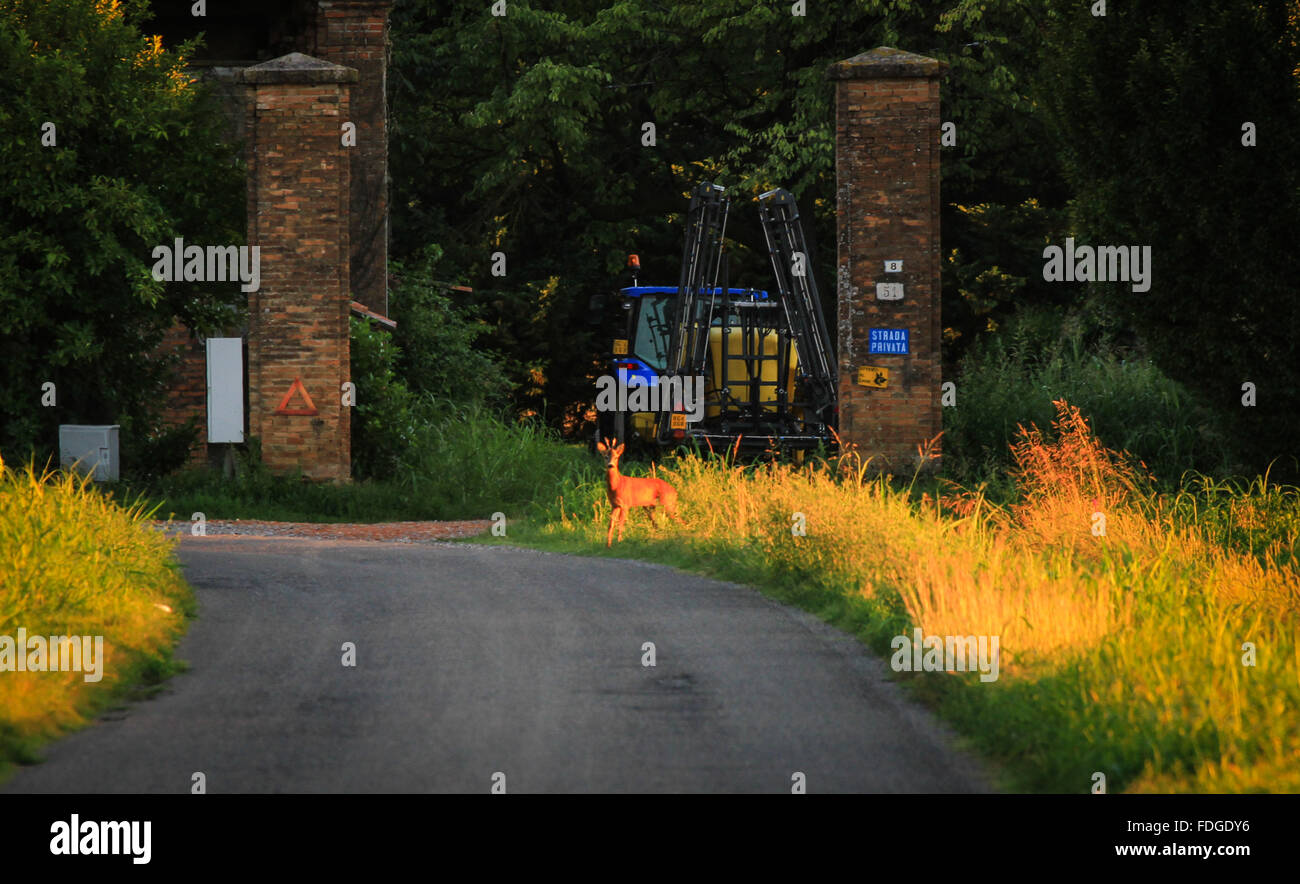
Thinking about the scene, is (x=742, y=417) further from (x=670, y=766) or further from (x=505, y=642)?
(x=670, y=766)

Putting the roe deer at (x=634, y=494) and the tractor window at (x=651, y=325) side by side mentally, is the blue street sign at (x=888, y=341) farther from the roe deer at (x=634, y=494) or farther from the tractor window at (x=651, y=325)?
the tractor window at (x=651, y=325)

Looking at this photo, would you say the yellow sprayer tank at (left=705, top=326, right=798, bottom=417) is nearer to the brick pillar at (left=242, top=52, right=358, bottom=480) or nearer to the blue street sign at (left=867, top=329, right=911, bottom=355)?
the blue street sign at (left=867, top=329, right=911, bottom=355)

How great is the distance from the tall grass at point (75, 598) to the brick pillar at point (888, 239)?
974 centimetres

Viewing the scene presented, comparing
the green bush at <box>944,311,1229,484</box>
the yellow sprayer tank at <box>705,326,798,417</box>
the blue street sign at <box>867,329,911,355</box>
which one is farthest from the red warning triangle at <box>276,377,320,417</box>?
the green bush at <box>944,311,1229,484</box>

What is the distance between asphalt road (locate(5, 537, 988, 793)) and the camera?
22.5ft

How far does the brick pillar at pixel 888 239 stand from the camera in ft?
66.1

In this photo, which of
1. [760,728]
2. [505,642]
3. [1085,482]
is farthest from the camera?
[1085,482]

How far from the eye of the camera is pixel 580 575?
1375 centimetres

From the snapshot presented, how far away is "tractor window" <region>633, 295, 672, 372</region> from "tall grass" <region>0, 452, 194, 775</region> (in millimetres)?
14246

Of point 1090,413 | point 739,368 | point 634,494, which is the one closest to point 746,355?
point 739,368

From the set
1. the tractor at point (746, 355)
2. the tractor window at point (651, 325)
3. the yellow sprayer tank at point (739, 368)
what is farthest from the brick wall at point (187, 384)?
the yellow sprayer tank at point (739, 368)

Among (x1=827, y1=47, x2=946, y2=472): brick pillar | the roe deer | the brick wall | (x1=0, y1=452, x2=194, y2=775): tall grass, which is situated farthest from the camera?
the brick wall

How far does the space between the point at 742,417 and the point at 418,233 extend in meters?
13.2

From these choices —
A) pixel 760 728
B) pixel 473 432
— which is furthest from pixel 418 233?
pixel 760 728
